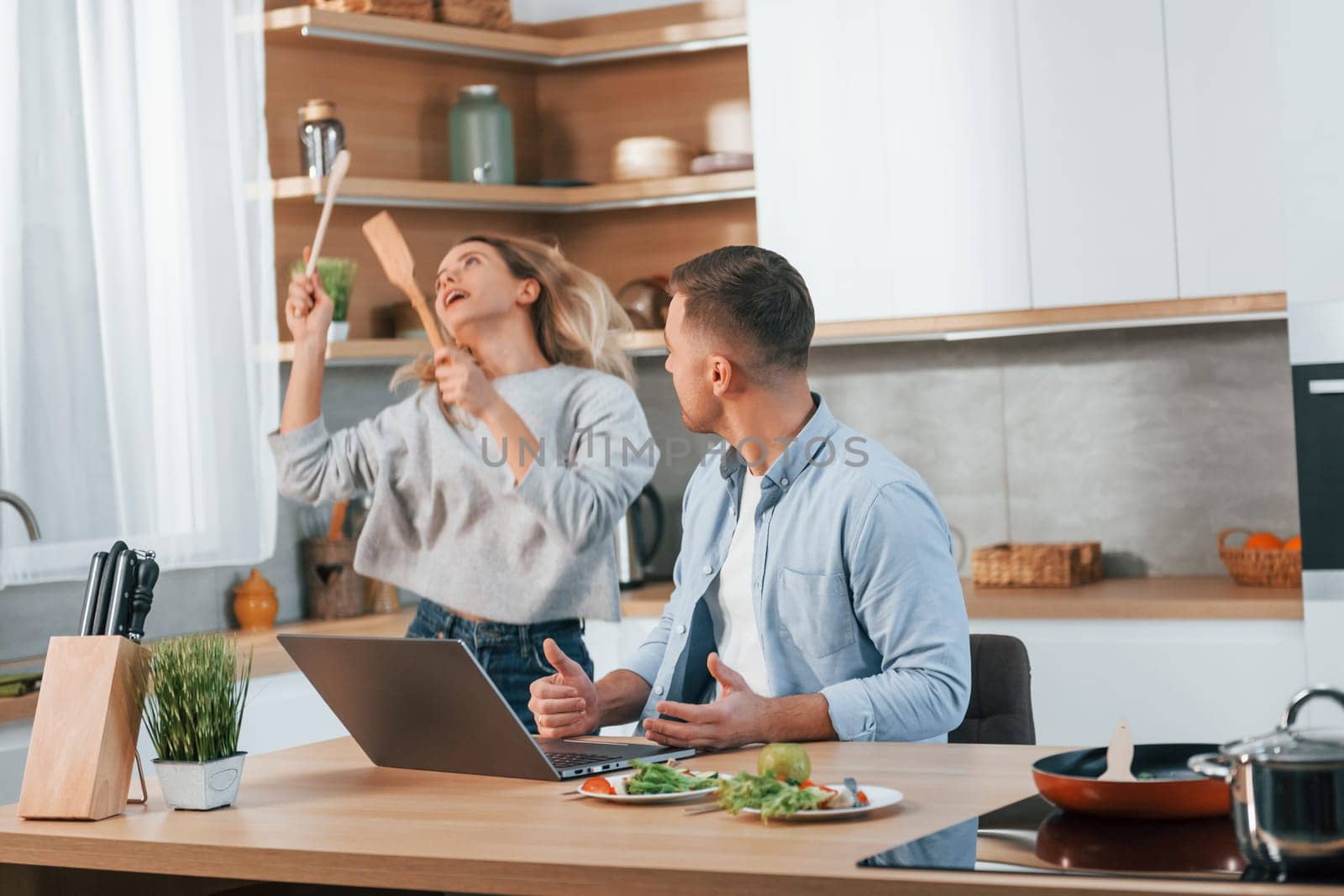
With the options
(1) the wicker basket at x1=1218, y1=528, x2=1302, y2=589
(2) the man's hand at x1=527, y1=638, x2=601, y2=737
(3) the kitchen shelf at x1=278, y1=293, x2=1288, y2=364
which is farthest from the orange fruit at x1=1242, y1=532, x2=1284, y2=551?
(2) the man's hand at x1=527, y1=638, x2=601, y2=737

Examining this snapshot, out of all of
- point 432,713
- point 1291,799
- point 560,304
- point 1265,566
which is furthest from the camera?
point 1265,566

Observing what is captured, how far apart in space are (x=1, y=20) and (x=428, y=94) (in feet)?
4.12

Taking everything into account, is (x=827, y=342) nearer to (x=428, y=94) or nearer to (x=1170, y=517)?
(x=1170, y=517)

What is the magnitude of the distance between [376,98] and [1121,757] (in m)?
3.21

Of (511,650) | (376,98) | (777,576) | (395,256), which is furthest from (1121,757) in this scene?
(376,98)

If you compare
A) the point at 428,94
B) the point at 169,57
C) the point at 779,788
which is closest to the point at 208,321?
the point at 169,57

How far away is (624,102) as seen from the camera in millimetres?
4613

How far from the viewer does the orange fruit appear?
147 inches

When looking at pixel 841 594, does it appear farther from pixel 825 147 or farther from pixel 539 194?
pixel 539 194

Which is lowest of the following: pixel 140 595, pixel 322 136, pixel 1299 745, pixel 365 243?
pixel 1299 745

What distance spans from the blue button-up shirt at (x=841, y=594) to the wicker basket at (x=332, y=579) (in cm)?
192

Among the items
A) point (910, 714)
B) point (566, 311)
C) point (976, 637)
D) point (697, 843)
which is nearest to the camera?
point (697, 843)

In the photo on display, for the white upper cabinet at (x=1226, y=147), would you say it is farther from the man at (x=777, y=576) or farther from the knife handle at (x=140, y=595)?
the knife handle at (x=140, y=595)

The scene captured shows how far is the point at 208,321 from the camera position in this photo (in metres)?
3.69
